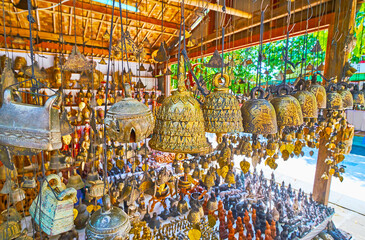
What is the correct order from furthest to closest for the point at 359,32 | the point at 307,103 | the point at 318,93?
1. the point at 359,32
2. the point at 318,93
3. the point at 307,103

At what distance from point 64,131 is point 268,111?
1.21m

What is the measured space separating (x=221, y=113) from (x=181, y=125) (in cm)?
28

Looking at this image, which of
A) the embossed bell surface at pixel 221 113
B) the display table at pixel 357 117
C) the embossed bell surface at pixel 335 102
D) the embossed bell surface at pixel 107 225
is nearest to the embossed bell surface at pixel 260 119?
the embossed bell surface at pixel 221 113

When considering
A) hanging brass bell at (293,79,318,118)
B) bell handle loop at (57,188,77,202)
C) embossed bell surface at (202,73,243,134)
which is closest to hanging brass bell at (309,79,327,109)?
hanging brass bell at (293,79,318,118)

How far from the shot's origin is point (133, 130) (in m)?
0.89

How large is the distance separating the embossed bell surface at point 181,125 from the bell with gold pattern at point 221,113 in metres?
0.16

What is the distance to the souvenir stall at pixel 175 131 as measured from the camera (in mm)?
902

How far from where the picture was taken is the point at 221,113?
1.11 m

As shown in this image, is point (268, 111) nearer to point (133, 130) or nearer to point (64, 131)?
point (133, 130)

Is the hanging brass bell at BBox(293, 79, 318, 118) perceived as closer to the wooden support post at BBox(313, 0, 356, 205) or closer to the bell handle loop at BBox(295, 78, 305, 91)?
the bell handle loop at BBox(295, 78, 305, 91)

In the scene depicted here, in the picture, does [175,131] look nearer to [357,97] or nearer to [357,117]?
[357,97]

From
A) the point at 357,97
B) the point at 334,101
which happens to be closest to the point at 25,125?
the point at 334,101

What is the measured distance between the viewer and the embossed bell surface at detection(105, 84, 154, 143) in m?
0.86

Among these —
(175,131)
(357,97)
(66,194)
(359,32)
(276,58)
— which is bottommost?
(66,194)
